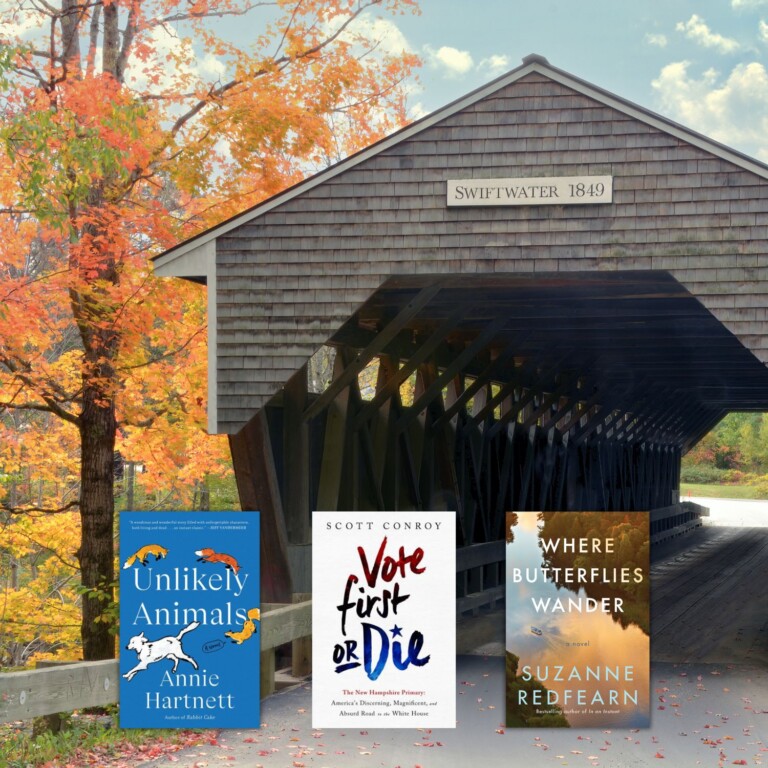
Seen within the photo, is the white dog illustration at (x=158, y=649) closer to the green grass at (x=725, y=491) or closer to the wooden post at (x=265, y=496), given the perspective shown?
the wooden post at (x=265, y=496)

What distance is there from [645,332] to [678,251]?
6.21 m

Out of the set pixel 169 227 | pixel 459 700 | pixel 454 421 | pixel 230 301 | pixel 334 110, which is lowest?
pixel 459 700

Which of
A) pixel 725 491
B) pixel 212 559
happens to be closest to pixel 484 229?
pixel 212 559

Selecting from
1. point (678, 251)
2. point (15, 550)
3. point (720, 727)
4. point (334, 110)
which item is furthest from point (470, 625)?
point (15, 550)

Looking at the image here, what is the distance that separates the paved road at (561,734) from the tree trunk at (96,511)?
177 inches

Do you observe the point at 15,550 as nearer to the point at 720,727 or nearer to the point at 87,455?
the point at 87,455

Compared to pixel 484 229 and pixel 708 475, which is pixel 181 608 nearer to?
pixel 484 229

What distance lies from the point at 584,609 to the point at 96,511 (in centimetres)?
775

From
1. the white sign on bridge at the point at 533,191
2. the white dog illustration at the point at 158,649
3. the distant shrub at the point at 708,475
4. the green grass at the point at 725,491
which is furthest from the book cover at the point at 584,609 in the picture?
the distant shrub at the point at 708,475

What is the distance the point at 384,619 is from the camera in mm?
6770

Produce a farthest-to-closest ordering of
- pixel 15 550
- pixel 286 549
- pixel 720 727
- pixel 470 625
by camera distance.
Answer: pixel 15 550
pixel 470 625
pixel 286 549
pixel 720 727

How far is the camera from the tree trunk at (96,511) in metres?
12.9

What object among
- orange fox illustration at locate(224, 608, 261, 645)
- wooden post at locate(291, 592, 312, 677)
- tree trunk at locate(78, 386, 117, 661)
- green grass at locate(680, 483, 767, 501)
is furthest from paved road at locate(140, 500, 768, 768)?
green grass at locate(680, 483, 767, 501)

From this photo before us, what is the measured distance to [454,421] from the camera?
1526cm
